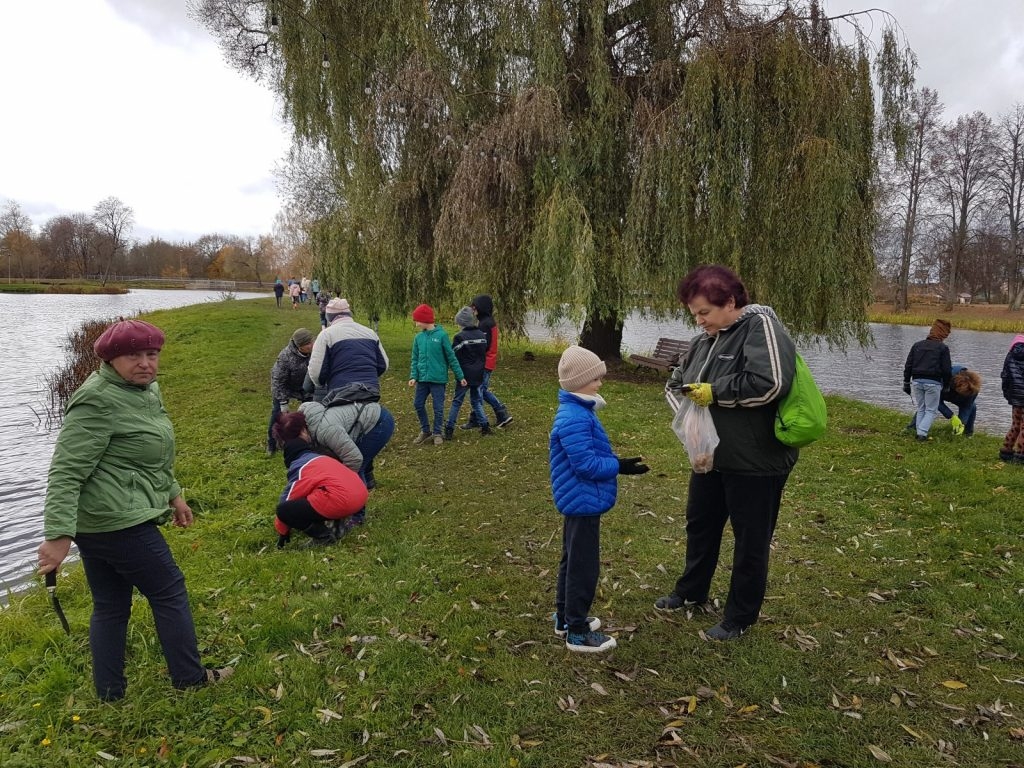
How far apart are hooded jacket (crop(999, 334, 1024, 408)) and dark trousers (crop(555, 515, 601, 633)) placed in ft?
22.5

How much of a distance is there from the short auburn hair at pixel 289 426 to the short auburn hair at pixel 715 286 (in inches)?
130

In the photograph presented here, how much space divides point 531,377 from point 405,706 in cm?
1062

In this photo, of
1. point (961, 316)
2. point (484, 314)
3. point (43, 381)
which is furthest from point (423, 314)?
point (961, 316)

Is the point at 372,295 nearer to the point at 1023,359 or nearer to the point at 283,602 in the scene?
the point at 283,602

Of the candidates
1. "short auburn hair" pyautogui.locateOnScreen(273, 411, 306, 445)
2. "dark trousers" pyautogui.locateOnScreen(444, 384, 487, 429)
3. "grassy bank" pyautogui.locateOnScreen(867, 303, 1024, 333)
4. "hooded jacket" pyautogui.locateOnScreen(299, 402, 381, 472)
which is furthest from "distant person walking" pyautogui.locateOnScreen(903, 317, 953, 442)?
"grassy bank" pyautogui.locateOnScreen(867, 303, 1024, 333)

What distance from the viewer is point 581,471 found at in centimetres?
345

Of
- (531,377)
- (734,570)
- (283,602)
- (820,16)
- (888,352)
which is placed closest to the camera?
(734,570)

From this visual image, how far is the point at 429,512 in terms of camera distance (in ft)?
20.3

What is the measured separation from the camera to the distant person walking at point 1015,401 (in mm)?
7520

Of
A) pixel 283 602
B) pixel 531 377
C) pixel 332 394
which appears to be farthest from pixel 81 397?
pixel 531 377

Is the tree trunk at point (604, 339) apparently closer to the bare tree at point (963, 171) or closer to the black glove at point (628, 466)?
the black glove at point (628, 466)

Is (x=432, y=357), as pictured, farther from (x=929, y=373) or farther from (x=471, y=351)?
(x=929, y=373)

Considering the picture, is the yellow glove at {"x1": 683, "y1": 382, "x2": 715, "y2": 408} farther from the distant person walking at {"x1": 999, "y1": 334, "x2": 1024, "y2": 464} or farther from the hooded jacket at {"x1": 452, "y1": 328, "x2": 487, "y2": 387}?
the distant person walking at {"x1": 999, "y1": 334, "x2": 1024, "y2": 464}

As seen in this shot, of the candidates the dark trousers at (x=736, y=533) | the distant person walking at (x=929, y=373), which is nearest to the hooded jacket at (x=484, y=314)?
the dark trousers at (x=736, y=533)
